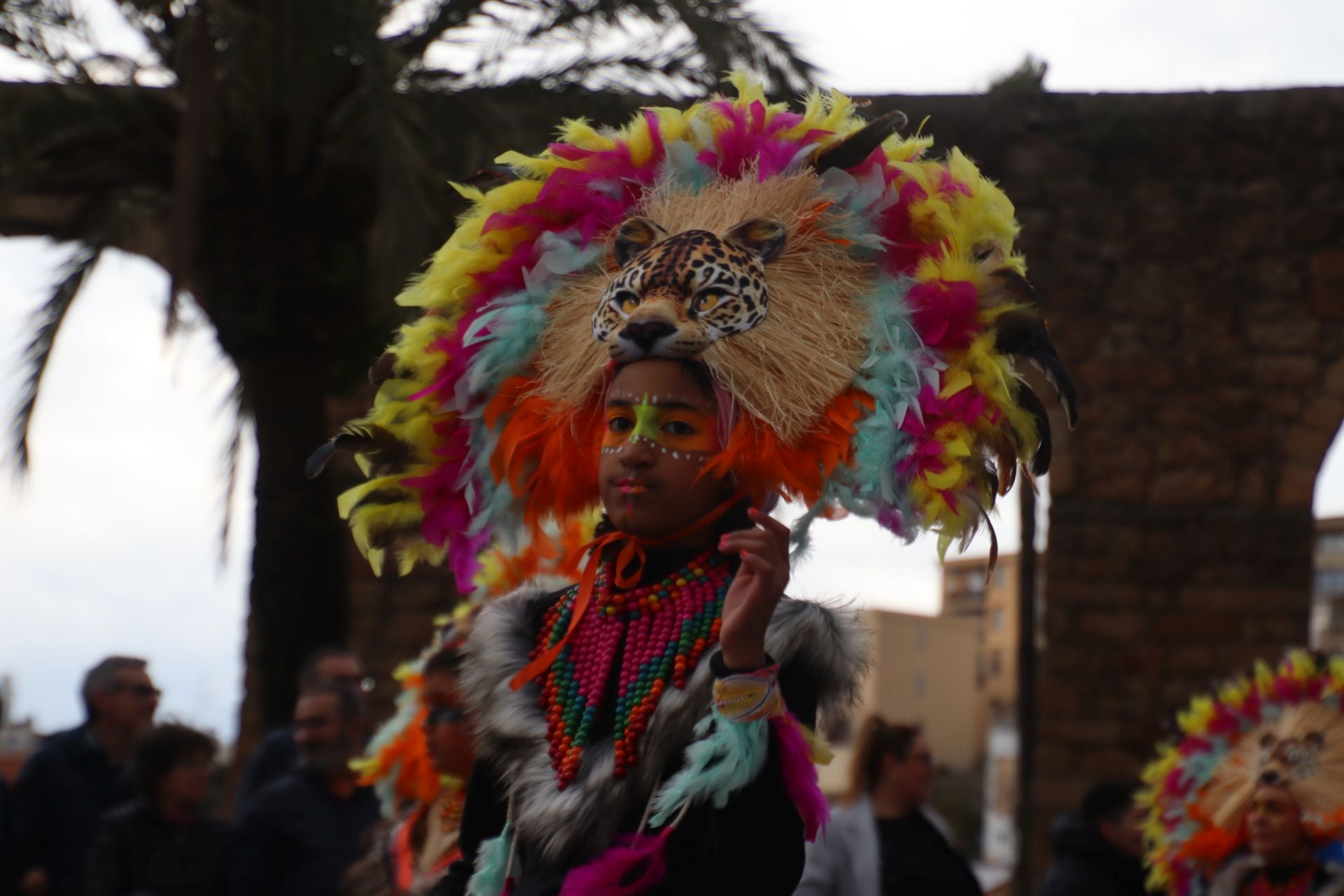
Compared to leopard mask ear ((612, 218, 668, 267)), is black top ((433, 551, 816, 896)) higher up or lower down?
lower down

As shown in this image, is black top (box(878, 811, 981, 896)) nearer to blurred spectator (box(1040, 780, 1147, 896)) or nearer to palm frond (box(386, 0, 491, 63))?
blurred spectator (box(1040, 780, 1147, 896))

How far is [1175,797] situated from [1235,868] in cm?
44

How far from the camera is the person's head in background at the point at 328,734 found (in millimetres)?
4988

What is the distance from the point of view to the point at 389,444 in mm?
3152

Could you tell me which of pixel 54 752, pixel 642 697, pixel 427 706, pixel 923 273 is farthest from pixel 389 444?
Result: pixel 54 752

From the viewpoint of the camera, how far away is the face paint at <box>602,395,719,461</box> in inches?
109

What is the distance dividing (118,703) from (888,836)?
2434 millimetres

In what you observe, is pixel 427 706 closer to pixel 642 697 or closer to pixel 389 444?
pixel 389 444

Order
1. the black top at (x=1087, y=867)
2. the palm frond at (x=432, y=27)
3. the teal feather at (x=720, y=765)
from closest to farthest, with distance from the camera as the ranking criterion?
the teal feather at (x=720, y=765) < the black top at (x=1087, y=867) < the palm frond at (x=432, y=27)

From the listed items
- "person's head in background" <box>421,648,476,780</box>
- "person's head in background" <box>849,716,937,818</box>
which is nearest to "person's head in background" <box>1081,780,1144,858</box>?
"person's head in background" <box>849,716,937,818</box>

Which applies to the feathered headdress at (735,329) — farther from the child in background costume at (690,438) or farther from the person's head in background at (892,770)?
the person's head in background at (892,770)

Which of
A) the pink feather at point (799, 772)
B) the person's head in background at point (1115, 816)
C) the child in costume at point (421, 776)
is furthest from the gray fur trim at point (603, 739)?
the person's head in background at point (1115, 816)

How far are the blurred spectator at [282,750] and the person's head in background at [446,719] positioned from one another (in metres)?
0.73

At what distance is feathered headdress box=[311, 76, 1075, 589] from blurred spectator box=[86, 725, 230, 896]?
2.05 metres
